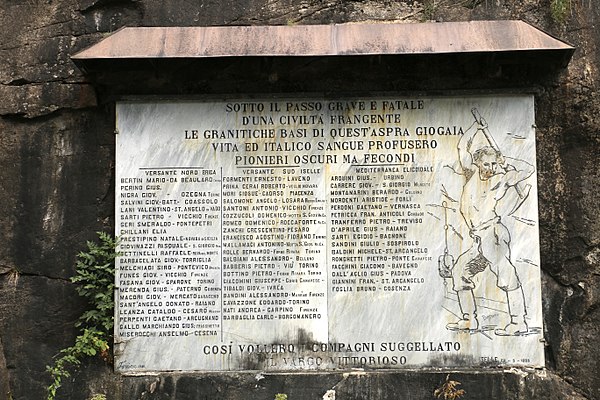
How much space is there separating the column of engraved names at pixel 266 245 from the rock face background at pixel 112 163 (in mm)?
594

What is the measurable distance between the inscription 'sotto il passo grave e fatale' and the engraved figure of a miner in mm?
12

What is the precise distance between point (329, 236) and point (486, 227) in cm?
131

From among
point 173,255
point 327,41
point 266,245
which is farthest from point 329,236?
point 327,41

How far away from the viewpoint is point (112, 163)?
5883 mm

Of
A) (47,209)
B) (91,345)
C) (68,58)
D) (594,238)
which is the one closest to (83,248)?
(47,209)

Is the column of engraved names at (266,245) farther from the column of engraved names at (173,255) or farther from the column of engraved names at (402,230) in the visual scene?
the column of engraved names at (402,230)

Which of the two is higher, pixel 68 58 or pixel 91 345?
pixel 68 58

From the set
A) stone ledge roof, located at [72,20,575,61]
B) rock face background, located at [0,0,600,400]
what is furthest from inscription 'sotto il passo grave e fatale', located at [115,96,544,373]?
stone ledge roof, located at [72,20,575,61]

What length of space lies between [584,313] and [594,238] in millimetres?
627

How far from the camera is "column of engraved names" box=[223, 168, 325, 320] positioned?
5641 mm

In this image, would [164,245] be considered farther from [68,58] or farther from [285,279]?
[68,58]

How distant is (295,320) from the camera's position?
18.5 feet

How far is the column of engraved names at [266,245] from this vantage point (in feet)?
18.5

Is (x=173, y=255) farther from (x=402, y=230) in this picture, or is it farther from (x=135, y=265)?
(x=402, y=230)
